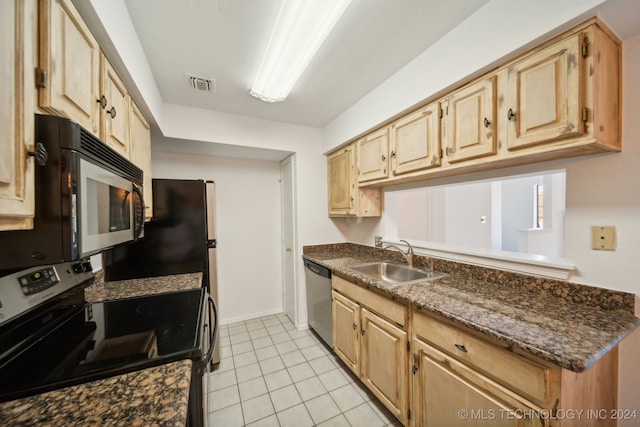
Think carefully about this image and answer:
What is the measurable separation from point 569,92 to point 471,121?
0.40 m

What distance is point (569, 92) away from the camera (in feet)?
3.18

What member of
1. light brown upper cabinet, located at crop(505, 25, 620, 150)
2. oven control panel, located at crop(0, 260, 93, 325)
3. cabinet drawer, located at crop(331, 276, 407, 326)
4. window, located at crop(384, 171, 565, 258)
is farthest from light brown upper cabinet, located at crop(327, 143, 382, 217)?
oven control panel, located at crop(0, 260, 93, 325)

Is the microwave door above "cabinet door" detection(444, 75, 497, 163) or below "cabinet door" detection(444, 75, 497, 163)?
below

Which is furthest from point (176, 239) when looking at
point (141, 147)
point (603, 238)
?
point (603, 238)

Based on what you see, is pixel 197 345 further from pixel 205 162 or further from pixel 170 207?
pixel 205 162

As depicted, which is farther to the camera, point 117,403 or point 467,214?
point 467,214

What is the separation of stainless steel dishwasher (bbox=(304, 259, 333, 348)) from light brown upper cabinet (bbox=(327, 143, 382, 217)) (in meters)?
0.67

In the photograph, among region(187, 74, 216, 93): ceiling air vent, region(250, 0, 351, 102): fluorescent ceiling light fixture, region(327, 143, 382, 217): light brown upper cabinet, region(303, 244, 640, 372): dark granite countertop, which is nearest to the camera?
region(303, 244, 640, 372): dark granite countertop

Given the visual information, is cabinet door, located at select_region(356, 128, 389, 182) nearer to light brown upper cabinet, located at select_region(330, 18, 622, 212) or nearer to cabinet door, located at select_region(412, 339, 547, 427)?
light brown upper cabinet, located at select_region(330, 18, 622, 212)

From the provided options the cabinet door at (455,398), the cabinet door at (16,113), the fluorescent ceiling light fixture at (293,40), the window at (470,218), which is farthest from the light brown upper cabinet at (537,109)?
the window at (470,218)

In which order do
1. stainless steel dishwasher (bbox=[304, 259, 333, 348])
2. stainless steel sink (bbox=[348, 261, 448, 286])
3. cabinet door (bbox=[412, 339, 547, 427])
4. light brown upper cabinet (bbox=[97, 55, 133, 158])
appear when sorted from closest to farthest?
cabinet door (bbox=[412, 339, 547, 427]) < light brown upper cabinet (bbox=[97, 55, 133, 158]) < stainless steel sink (bbox=[348, 261, 448, 286]) < stainless steel dishwasher (bbox=[304, 259, 333, 348])

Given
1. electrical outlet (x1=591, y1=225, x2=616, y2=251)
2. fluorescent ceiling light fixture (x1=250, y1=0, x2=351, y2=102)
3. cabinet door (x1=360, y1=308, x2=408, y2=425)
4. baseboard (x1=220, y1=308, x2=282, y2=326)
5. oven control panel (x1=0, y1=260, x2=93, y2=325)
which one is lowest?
baseboard (x1=220, y1=308, x2=282, y2=326)

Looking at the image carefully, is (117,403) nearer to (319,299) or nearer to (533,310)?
(533,310)

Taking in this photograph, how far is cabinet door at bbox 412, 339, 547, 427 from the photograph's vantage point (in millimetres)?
932
